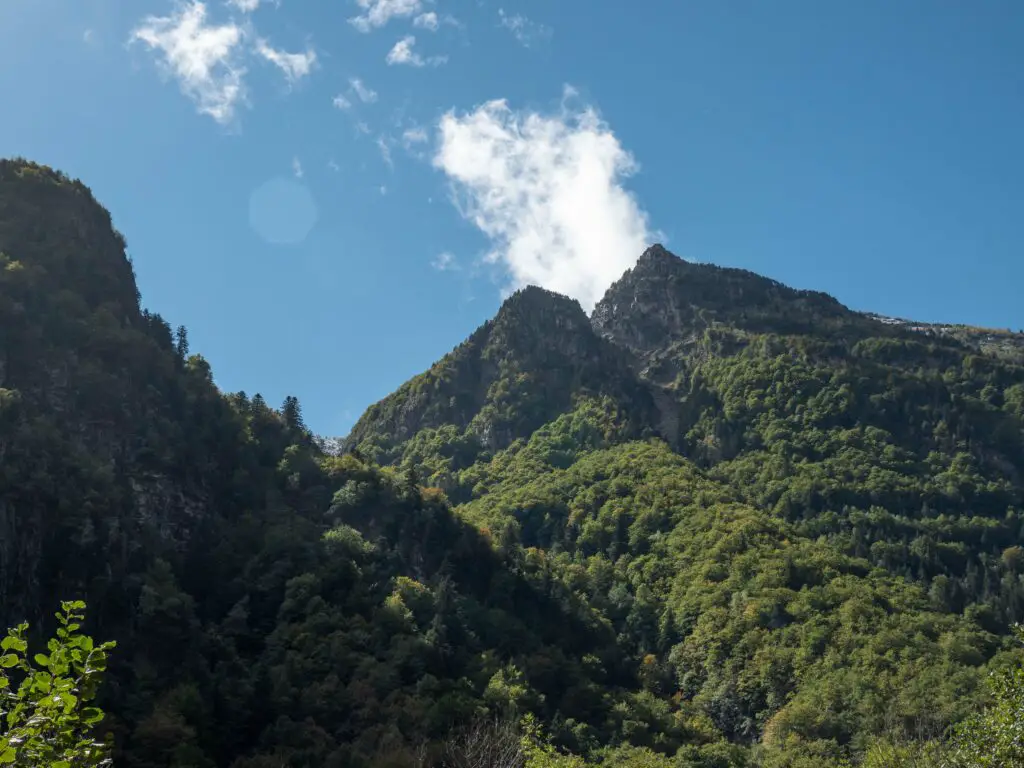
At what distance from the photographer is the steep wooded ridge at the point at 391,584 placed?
245ft

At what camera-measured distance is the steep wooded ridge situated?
74.8 m

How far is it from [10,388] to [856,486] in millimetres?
145226

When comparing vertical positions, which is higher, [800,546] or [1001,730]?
[800,546]

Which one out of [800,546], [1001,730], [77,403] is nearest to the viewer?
[1001,730]

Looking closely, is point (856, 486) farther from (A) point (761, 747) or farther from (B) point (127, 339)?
(B) point (127, 339)

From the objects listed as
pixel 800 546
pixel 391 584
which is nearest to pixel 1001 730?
pixel 391 584

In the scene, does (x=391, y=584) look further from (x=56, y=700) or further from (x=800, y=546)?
(x=56, y=700)

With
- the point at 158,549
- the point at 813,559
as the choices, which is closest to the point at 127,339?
the point at 158,549

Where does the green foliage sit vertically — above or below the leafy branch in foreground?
above

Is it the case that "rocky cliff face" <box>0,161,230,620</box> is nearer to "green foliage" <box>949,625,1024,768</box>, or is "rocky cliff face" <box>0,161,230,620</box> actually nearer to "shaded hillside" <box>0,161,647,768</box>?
"shaded hillside" <box>0,161,647,768</box>

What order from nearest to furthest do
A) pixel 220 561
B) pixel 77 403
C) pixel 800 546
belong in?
pixel 220 561 < pixel 77 403 < pixel 800 546

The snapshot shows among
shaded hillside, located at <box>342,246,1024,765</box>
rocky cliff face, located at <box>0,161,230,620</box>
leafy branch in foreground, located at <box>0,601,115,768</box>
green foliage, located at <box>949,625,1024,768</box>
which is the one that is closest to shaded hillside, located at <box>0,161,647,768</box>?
rocky cliff face, located at <box>0,161,230,620</box>

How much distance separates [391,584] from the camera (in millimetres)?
96812

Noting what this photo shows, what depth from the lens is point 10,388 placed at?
88125 mm
